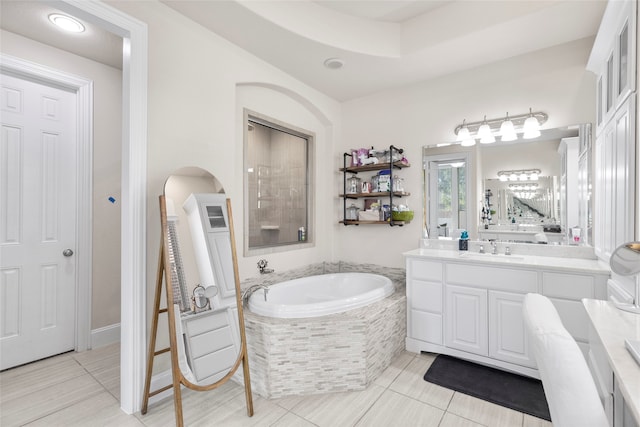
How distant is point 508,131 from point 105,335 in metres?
4.14

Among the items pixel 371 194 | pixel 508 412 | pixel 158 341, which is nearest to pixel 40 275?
pixel 158 341

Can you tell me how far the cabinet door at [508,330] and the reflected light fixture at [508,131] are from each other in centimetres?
138

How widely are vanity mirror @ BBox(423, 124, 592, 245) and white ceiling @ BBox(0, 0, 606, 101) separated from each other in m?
0.79

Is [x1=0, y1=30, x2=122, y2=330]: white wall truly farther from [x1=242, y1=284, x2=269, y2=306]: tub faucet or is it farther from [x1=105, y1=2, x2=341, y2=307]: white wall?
[x1=242, y1=284, x2=269, y2=306]: tub faucet

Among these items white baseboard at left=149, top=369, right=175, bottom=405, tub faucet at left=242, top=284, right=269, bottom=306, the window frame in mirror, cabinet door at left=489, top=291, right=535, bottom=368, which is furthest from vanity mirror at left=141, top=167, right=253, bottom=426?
cabinet door at left=489, top=291, right=535, bottom=368

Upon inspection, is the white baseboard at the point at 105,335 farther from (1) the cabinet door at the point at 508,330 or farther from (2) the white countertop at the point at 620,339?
(2) the white countertop at the point at 620,339

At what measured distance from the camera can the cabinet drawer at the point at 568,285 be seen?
2135mm

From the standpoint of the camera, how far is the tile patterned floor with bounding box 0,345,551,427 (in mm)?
1873

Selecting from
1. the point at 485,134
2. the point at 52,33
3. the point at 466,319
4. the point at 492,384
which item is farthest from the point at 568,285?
the point at 52,33

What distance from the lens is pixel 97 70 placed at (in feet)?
9.62

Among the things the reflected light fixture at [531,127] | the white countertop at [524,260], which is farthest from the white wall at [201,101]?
the reflected light fixture at [531,127]

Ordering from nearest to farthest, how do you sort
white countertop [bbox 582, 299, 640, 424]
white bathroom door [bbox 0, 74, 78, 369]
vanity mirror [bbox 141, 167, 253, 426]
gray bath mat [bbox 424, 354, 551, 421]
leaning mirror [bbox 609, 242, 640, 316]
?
white countertop [bbox 582, 299, 640, 424] < leaning mirror [bbox 609, 242, 640, 316] < vanity mirror [bbox 141, 167, 253, 426] < gray bath mat [bbox 424, 354, 551, 421] < white bathroom door [bbox 0, 74, 78, 369]

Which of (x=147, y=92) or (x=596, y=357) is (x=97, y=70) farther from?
(x=596, y=357)

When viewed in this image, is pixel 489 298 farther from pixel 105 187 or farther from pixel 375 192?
pixel 105 187
